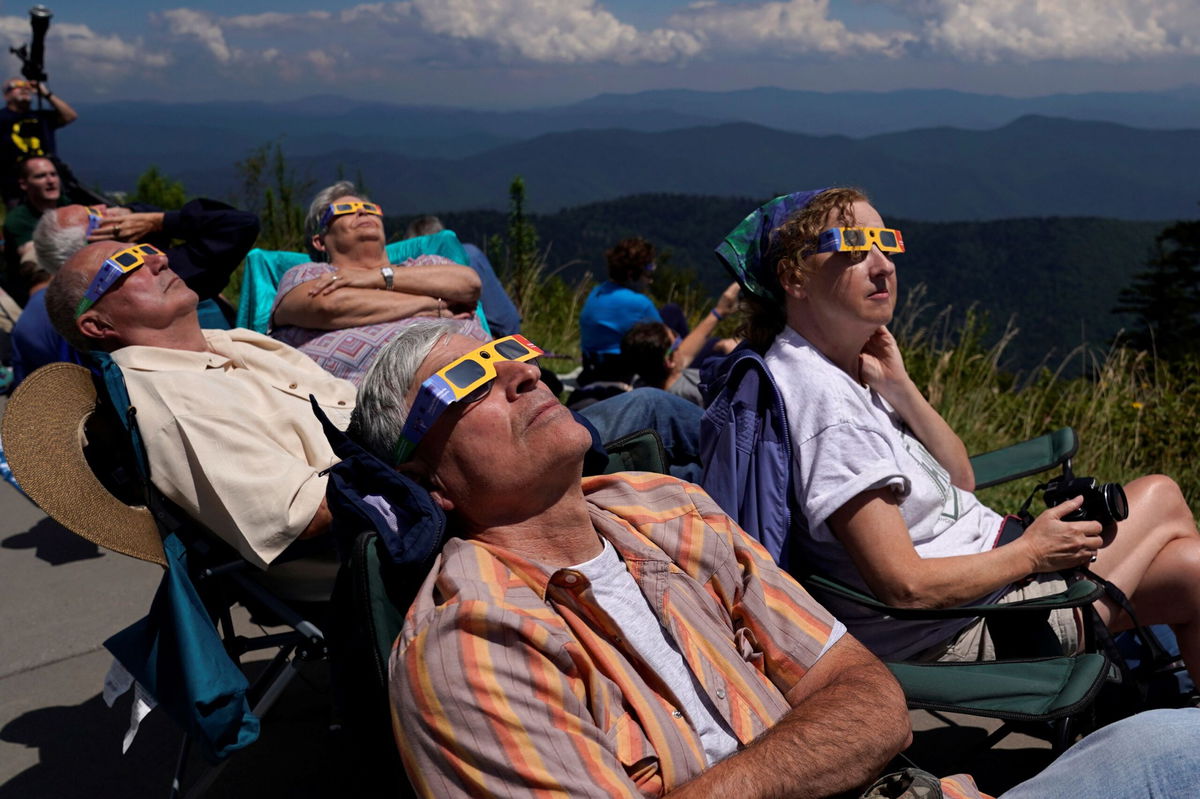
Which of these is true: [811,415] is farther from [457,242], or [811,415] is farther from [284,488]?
[457,242]

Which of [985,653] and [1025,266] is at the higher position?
[985,653]

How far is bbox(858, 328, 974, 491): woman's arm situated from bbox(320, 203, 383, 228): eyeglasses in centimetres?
250

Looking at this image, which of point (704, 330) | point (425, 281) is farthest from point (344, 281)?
point (704, 330)

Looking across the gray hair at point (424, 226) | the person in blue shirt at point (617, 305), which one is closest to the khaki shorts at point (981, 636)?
the person in blue shirt at point (617, 305)

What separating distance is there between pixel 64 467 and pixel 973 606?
7.60ft

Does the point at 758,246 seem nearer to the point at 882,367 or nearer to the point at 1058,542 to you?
the point at 882,367

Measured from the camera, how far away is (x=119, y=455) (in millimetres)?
2738

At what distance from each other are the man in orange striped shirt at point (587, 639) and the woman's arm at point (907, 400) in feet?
3.00

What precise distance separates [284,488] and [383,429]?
0.74 meters

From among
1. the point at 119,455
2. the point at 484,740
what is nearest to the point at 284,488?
the point at 119,455

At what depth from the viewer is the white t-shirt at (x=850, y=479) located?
2312 mm

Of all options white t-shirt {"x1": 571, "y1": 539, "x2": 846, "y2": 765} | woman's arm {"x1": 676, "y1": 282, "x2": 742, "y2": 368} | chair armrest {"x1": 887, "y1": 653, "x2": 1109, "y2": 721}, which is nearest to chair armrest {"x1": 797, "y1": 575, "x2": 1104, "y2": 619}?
chair armrest {"x1": 887, "y1": 653, "x2": 1109, "y2": 721}

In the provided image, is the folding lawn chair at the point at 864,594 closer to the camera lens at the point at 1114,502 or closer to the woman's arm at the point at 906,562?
the woman's arm at the point at 906,562

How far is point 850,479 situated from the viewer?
2.29 metres
